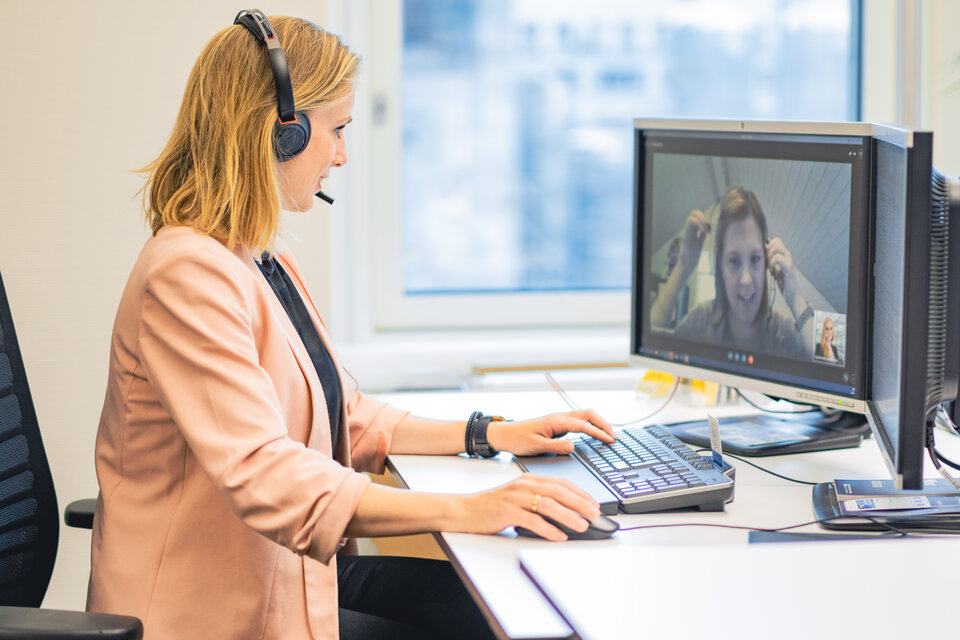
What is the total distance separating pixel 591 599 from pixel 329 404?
0.59m

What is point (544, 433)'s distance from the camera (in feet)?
4.29

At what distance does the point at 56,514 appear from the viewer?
1248 millimetres

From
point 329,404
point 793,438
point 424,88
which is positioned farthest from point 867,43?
→ point 329,404

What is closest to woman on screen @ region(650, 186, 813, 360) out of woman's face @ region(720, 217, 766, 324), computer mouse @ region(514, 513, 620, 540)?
woman's face @ region(720, 217, 766, 324)

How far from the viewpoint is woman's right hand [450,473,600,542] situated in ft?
3.18

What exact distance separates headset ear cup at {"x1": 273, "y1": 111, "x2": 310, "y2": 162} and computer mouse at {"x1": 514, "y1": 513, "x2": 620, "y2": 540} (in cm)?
53

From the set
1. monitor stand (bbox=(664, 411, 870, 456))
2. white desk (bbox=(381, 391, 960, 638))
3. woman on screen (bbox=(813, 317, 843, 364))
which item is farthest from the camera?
monitor stand (bbox=(664, 411, 870, 456))

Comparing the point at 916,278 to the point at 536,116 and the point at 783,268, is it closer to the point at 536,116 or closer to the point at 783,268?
the point at 783,268

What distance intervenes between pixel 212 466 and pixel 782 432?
906 millimetres

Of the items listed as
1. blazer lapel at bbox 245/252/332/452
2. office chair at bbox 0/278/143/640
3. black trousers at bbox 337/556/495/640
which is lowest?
black trousers at bbox 337/556/495/640

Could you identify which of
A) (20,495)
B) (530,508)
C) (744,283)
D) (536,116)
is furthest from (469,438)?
(536,116)

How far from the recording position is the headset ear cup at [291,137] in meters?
1.13

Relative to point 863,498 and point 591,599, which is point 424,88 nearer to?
point 863,498

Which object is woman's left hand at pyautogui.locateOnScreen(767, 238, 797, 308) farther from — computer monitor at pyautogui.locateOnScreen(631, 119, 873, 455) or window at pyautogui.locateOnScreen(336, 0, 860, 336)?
window at pyautogui.locateOnScreen(336, 0, 860, 336)
